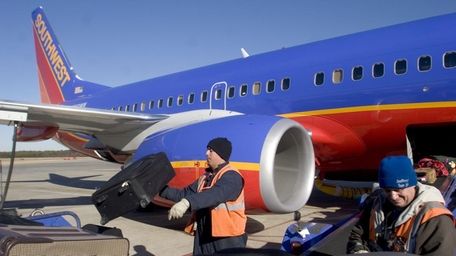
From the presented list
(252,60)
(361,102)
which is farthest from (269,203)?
(252,60)

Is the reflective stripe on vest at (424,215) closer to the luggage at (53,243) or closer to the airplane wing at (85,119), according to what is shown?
the luggage at (53,243)

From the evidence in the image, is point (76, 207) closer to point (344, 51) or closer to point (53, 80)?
point (344, 51)

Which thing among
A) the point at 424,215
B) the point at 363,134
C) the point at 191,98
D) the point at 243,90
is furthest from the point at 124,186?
the point at 191,98

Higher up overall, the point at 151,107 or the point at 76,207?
the point at 151,107

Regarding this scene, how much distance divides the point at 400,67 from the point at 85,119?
229 inches

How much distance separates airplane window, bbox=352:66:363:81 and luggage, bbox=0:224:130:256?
590 centimetres

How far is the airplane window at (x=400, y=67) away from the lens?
6.91m

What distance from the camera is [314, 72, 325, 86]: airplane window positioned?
787 centimetres

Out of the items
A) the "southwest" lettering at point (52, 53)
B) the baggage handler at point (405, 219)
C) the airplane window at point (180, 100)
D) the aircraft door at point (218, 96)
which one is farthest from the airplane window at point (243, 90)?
the "southwest" lettering at point (52, 53)

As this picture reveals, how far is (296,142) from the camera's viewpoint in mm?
6344

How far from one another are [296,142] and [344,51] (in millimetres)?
2461

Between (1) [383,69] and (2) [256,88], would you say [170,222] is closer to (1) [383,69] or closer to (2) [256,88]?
(2) [256,88]

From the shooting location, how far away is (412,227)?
2207 millimetres

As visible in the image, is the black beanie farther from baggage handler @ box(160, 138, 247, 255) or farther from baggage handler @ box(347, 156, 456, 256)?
baggage handler @ box(347, 156, 456, 256)
